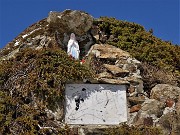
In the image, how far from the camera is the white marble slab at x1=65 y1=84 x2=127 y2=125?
1106 centimetres

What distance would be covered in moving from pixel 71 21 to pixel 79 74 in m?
2.84

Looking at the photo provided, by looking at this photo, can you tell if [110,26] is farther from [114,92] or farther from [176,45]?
→ [114,92]

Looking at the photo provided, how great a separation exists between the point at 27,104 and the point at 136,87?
8.92ft

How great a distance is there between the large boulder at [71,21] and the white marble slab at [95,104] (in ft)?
9.64

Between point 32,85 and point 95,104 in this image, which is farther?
point 95,104

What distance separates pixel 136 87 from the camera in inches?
466

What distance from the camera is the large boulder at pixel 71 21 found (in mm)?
13695

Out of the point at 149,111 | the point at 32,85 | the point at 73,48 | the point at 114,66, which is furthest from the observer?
the point at 73,48

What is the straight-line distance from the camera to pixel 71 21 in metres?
13.7

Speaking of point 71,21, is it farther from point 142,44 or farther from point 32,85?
point 32,85

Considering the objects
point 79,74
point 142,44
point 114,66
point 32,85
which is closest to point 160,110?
point 114,66

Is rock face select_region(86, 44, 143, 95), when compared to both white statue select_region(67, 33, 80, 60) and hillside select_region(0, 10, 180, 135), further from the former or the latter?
white statue select_region(67, 33, 80, 60)

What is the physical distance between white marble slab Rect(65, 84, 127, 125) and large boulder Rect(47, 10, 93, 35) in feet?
9.64

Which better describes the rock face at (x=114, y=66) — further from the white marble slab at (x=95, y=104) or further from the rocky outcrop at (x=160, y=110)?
the rocky outcrop at (x=160, y=110)
